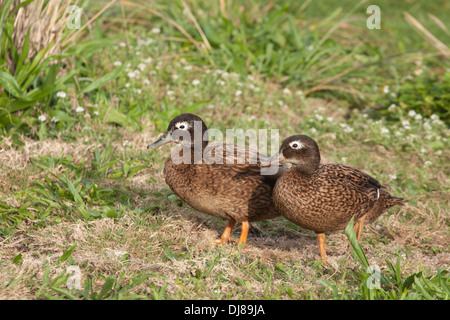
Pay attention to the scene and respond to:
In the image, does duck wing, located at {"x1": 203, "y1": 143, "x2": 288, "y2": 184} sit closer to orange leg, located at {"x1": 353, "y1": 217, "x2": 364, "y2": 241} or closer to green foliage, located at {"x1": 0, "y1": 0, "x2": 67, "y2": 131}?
orange leg, located at {"x1": 353, "y1": 217, "x2": 364, "y2": 241}

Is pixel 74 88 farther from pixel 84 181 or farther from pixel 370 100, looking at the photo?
pixel 370 100

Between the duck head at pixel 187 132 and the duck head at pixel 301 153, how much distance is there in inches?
25.9

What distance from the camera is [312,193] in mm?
3793

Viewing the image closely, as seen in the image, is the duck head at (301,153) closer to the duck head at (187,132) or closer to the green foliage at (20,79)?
the duck head at (187,132)

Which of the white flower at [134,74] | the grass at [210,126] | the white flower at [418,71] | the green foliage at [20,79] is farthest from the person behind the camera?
the white flower at [418,71]

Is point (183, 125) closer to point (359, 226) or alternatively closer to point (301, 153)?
point (301, 153)

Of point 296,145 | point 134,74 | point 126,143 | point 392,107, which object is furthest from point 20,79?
point 392,107

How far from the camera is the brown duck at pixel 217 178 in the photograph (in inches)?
158

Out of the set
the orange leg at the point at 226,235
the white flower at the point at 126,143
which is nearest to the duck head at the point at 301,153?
the orange leg at the point at 226,235

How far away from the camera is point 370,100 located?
7105mm

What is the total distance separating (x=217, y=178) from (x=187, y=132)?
444 millimetres

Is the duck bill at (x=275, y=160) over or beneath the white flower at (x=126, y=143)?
over

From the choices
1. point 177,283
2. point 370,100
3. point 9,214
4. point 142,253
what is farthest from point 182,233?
point 370,100

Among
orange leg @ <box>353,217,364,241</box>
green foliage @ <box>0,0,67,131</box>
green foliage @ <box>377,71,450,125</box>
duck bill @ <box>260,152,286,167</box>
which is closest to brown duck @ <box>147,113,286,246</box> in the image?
duck bill @ <box>260,152,286,167</box>
